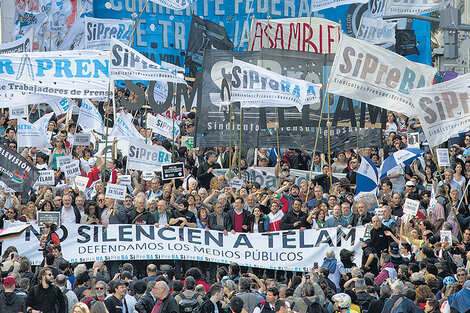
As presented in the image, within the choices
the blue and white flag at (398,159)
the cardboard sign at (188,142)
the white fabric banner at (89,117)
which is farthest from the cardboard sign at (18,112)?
the blue and white flag at (398,159)

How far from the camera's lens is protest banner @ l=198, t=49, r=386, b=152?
2127cm

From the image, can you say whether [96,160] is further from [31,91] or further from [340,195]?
[340,195]

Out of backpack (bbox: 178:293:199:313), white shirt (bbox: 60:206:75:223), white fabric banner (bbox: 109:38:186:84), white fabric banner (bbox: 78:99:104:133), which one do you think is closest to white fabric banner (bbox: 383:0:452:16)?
white fabric banner (bbox: 109:38:186:84)

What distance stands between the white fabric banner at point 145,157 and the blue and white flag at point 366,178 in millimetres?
3610

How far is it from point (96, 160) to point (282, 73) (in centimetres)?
417

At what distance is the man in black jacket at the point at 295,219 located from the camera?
17.6m

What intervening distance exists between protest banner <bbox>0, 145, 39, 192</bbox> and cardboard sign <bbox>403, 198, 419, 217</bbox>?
20.4ft

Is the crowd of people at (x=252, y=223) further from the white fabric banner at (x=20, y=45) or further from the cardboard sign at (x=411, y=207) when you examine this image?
the white fabric banner at (x=20, y=45)

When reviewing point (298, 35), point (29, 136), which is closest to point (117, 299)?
point (29, 136)

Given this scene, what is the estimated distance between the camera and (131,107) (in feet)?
78.3

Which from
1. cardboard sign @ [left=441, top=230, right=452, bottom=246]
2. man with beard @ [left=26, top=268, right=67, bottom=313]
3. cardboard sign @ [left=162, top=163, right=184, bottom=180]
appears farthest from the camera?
cardboard sign @ [left=162, top=163, right=184, bottom=180]

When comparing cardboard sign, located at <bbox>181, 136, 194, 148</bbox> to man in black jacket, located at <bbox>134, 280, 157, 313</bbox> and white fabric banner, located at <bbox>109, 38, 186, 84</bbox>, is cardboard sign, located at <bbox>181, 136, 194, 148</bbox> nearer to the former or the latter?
white fabric banner, located at <bbox>109, 38, 186, 84</bbox>

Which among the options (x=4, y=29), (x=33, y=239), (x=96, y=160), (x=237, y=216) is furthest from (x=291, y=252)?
(x=4, y=29)

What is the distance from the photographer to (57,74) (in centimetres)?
1958
